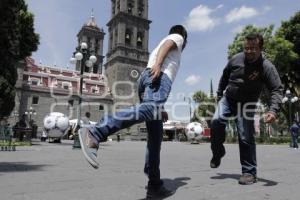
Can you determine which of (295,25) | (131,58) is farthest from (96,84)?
(295,25)

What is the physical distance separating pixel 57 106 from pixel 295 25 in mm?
37677

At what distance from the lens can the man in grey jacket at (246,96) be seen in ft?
13.0

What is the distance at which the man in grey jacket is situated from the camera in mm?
3969

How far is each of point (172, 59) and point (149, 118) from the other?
0.70m

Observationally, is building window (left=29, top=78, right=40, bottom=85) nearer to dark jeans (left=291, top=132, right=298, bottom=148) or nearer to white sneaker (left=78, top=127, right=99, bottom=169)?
dark jeans (left=291, top=132, right=298, bottom=148)

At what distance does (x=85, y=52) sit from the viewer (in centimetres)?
1642

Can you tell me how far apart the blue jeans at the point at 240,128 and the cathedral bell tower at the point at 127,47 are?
5588cm

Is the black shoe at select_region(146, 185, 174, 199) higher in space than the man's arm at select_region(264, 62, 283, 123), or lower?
lower

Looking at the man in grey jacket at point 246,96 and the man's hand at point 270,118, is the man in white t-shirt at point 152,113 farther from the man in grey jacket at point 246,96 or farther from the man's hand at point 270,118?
the man's hand at point 270,118

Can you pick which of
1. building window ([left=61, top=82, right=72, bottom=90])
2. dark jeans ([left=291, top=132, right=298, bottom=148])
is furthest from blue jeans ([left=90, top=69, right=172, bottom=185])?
building window ([left=61, top=82, right=72, bottom=90])

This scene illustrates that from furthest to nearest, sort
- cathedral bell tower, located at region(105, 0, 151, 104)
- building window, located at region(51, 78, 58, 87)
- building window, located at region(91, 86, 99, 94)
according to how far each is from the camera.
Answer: building window, located at region(91, 86, 99, 94) < cathedral bell tower, located at region(105, 0, 151, 104) < building window, located at region(51, 78, 58, 87)

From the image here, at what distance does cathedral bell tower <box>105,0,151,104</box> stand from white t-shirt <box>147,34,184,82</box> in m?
56.7

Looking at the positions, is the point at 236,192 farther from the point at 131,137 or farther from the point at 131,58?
the point at 131,58

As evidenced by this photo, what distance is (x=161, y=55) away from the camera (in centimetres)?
318
